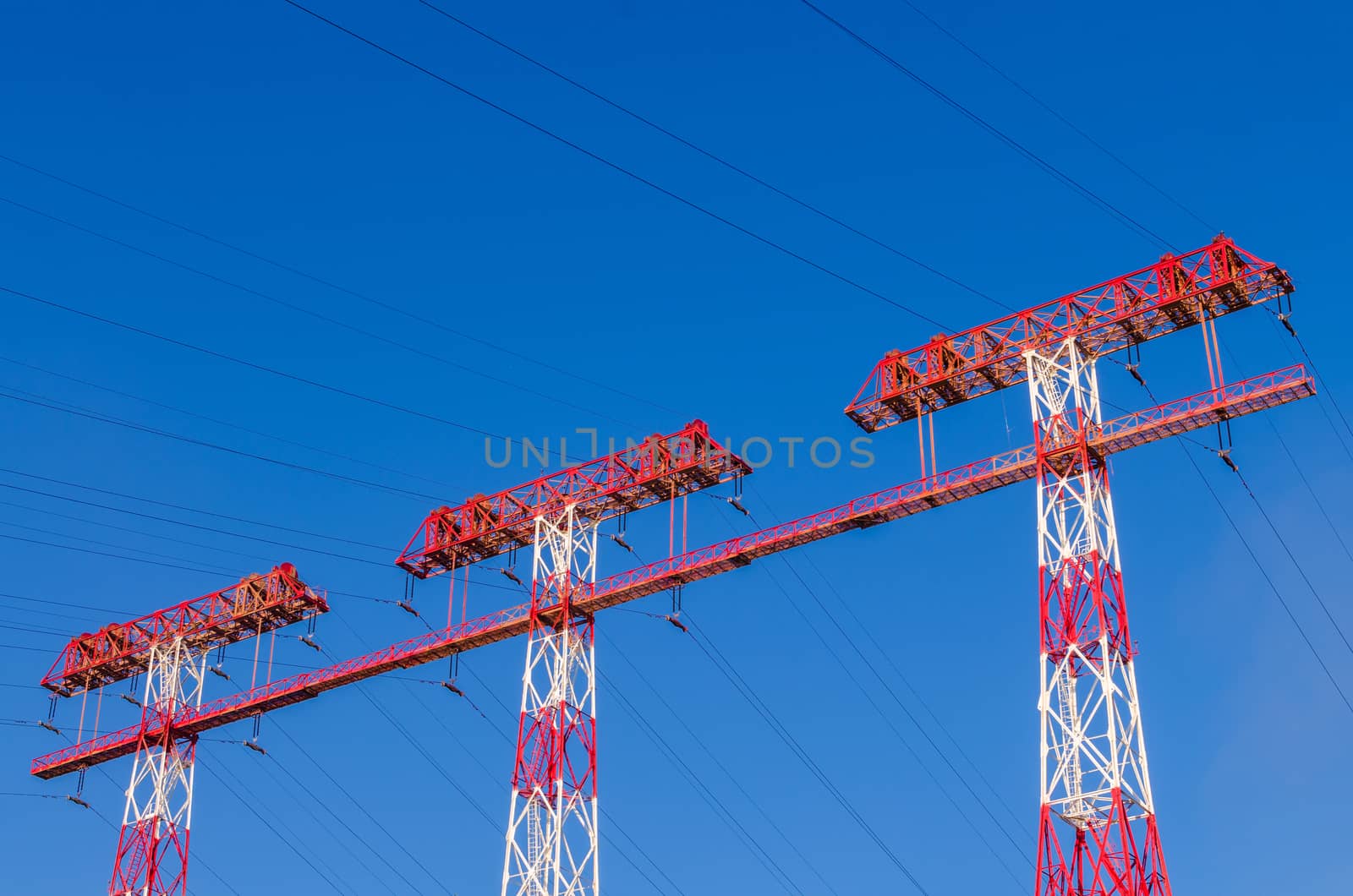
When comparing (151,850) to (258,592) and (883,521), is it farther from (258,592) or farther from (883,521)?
(883,521)

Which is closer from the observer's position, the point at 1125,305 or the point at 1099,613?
the point at 1099,613

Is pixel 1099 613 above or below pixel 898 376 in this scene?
below

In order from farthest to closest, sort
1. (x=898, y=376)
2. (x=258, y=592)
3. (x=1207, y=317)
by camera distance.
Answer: (x=258, y=592)
(x=898, y=376)
(x=1207, y=317)

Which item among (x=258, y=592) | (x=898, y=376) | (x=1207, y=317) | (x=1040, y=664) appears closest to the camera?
(x=1040, y=664)

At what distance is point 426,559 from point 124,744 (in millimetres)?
17246

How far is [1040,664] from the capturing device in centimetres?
6488

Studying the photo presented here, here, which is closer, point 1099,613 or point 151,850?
point 1099,613

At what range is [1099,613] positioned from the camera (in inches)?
2562

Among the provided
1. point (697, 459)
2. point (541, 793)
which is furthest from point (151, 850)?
point (697, 459)

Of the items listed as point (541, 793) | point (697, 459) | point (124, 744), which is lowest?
point (541, 793)

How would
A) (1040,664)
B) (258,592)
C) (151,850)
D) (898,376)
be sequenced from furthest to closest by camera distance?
(258,592) < (151,850) < (898,376) < (1040,664)

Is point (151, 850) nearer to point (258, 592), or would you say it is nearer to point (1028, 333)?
point (258, 592)

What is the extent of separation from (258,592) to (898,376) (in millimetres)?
33144

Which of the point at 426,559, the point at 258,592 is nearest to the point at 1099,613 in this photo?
the point at 426,559
